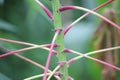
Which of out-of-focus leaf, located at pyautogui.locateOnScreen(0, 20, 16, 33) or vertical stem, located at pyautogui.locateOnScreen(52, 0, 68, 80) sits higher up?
out-of-focus leaf, located at pyautogui.locateOnScreen(0, 20, 16, 33)

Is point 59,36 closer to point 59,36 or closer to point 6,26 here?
point 59,36

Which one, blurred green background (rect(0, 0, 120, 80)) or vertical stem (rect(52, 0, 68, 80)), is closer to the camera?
vertical stem (rect(52, 0, 68, 80))

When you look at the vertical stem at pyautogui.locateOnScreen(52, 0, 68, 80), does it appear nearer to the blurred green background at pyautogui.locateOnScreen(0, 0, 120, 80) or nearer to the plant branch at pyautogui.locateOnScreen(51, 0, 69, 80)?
the plant branch at pyautogui.locateOnScreen(51, 0, 69, 80)

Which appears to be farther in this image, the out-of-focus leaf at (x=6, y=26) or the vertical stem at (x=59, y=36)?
the out-of-focus leaf at (x=6, y=26)

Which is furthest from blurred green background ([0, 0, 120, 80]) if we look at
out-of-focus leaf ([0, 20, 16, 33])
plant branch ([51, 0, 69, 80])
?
plant branch ([51, 0, 69, 80])

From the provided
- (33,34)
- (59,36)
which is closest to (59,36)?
(59,36)

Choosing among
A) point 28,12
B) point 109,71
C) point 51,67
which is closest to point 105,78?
point 109,71

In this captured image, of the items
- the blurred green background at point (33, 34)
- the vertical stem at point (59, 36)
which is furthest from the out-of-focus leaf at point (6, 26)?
the vertical stem at point (59, 36)

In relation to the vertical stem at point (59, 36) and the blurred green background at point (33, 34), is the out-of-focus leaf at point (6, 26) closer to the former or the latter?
the blurred green background at point (33, 34)
